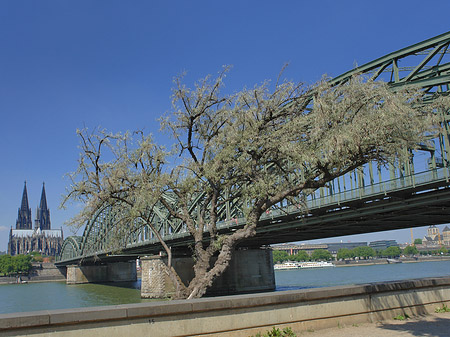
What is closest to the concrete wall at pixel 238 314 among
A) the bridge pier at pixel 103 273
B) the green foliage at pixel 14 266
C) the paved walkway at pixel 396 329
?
the paved walkway at pixel 396 329

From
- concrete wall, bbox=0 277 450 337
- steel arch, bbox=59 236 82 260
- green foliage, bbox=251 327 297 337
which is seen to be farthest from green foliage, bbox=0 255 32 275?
green foliage, bbox=251 327 297 337

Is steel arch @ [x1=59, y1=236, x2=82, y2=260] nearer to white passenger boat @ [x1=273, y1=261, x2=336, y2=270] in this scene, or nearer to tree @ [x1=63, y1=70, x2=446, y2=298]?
white passenger boat @ [x1=273, y1=261, x2=336, y2=270]

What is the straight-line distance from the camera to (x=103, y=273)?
109312mm

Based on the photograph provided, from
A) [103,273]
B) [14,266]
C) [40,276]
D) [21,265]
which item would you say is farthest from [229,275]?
[14,266]

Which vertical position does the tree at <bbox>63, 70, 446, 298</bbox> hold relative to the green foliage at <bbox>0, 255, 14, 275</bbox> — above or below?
above

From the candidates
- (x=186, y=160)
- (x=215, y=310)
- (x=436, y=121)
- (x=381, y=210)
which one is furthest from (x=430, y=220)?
(x=215, y=310)

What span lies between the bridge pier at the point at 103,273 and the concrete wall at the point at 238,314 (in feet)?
336

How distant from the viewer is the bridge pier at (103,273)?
10744 cm

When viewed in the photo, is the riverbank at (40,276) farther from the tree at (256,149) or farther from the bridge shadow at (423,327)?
the bridge shadow at (423,327)

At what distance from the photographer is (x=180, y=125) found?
15.5 meters

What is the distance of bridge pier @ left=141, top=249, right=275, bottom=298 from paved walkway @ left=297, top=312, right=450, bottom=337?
134 feet

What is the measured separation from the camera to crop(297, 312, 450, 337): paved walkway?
9562 millimetres

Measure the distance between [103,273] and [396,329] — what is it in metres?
107

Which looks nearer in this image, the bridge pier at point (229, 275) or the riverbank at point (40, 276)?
the bridge pier at point (229, 275)
